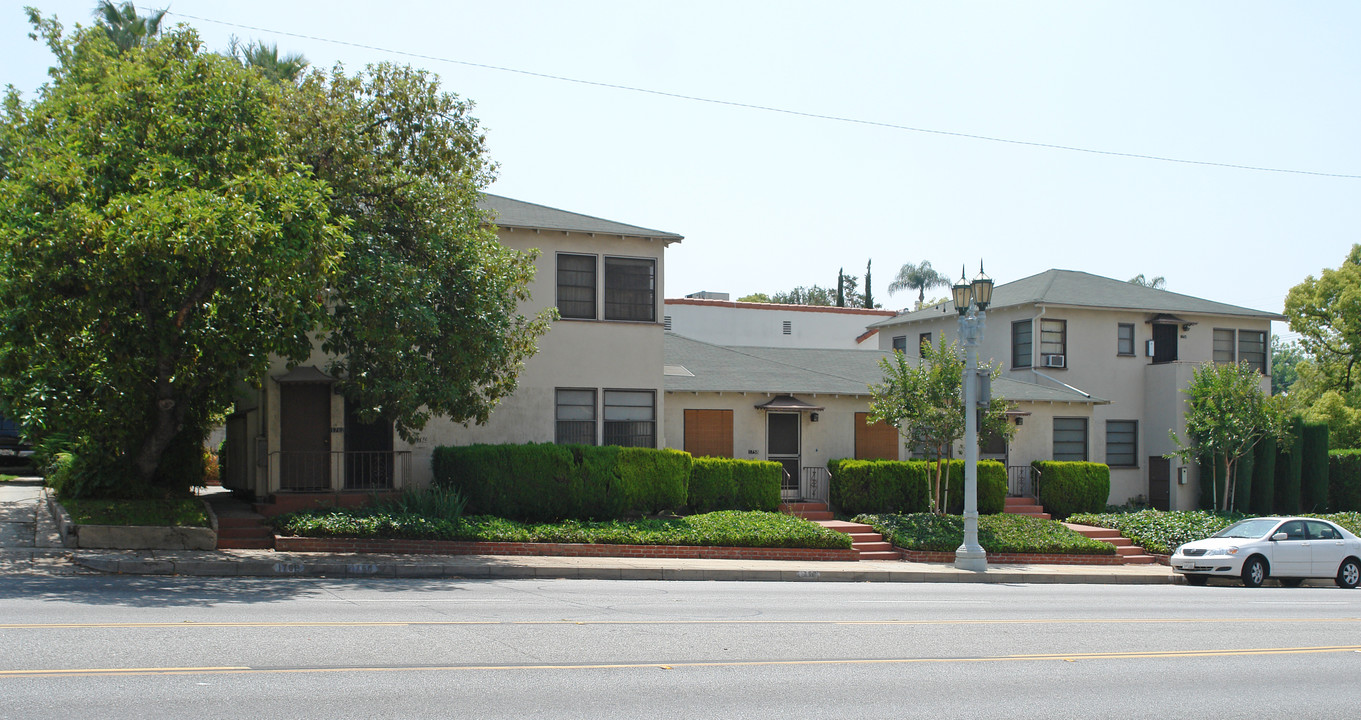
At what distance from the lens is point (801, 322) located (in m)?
47.4

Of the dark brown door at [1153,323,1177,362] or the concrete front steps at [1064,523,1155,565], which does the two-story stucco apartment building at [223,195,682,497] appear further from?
the dark brown door at [1153,323,1177,362]

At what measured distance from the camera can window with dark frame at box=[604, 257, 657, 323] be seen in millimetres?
23422

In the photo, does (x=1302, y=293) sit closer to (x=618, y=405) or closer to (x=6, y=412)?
(x=618, y=405)

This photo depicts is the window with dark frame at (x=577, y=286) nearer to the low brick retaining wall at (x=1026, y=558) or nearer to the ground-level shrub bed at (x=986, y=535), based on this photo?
the ground-level shrub bed at (x=986, y=535)

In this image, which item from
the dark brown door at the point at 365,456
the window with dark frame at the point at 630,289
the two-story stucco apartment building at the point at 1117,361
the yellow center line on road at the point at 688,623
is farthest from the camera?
the two-story stucco apartment building at the point at 1117,361

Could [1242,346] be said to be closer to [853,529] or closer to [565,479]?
[853,529]

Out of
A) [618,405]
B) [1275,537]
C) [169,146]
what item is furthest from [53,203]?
[1275,537]

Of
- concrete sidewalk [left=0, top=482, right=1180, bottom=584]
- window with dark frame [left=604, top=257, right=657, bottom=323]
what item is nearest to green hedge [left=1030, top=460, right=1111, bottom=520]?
concrete sidewalk [left=0, top=482, right=1180, bottom=584]

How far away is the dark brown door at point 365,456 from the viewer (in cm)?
2148

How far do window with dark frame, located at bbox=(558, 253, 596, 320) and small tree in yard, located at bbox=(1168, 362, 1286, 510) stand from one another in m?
16.8

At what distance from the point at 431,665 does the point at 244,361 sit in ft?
31.6

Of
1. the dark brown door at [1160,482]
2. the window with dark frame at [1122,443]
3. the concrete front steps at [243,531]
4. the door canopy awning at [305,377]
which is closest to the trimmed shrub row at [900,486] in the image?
the window with dark frame at [1122,443]

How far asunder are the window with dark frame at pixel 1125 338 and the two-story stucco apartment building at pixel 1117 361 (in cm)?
3

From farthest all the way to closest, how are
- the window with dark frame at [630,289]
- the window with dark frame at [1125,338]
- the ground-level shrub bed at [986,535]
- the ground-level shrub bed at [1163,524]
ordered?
the window with dark frame at [1125,338] → the ground-level shrub bed at [1163,524] → the window with dark frame at [630,289] → the ground-level shrub bed at [986,535]
